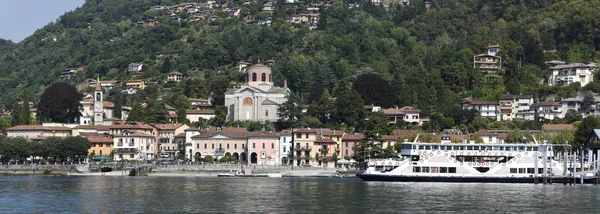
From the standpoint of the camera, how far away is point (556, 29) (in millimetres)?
147125

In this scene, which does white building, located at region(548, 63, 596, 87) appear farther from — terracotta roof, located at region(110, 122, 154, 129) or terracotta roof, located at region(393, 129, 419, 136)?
terracotta roof, located at region(110, 122, 154, 129)

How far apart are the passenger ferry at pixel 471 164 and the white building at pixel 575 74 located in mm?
44908

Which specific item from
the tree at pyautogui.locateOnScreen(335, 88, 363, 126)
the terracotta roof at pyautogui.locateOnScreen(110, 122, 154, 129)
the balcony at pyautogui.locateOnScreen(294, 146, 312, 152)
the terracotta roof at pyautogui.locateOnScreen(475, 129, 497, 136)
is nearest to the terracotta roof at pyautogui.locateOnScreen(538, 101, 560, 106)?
the terracotta roof at pyautogui.locateOnScreen(475, 129, 497, 136)

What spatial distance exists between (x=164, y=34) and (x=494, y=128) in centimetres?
9565

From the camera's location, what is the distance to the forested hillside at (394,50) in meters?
134

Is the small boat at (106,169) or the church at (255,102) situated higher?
the church at (255,102)

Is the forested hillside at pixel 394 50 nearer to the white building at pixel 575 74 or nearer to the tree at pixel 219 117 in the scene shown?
the white building at pixel 575 74

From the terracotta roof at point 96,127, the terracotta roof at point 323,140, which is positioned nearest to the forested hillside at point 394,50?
the terracotta roof at point 323,140

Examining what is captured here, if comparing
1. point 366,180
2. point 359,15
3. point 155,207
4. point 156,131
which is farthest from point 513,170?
point 359,15

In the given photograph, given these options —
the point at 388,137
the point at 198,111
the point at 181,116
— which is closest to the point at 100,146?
the point at 181,116

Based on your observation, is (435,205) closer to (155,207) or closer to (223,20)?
(155,207)

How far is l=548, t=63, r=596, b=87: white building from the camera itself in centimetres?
12962

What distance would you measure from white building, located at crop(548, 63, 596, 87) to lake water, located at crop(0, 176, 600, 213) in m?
50.4

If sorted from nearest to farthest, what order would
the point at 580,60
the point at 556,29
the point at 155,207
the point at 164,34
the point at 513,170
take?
the point at 155,207, the point at 513,170, the point at 580,60, the point at 556,29, the point at 164,34
